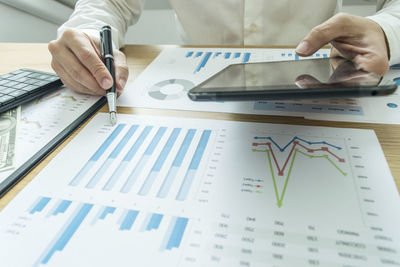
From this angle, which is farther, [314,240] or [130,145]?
[130,145]

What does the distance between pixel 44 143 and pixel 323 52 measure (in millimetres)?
547

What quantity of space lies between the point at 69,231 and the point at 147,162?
0.11 m

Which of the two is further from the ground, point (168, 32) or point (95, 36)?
point (95, 36)

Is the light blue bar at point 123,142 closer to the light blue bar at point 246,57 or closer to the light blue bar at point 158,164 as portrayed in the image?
the light blue bar at point 158,164

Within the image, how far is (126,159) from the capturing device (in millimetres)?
365

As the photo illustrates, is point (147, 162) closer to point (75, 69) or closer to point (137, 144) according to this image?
point (137, 144)

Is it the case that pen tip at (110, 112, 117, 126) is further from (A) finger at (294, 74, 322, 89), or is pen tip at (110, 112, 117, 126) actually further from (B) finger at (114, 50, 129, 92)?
(A) finger at (294, 74, 322, 89)

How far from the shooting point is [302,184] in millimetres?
312

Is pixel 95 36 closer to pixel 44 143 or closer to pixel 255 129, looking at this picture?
pixel 44 143

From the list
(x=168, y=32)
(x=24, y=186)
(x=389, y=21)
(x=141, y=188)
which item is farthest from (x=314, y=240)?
(x=168, y=32)

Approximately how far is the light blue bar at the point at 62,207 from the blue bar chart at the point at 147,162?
0.07 feet

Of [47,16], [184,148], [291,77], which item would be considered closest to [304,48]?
[291,77]

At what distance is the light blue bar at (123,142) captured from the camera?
374mm

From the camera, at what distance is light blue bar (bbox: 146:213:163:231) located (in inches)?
10.9
